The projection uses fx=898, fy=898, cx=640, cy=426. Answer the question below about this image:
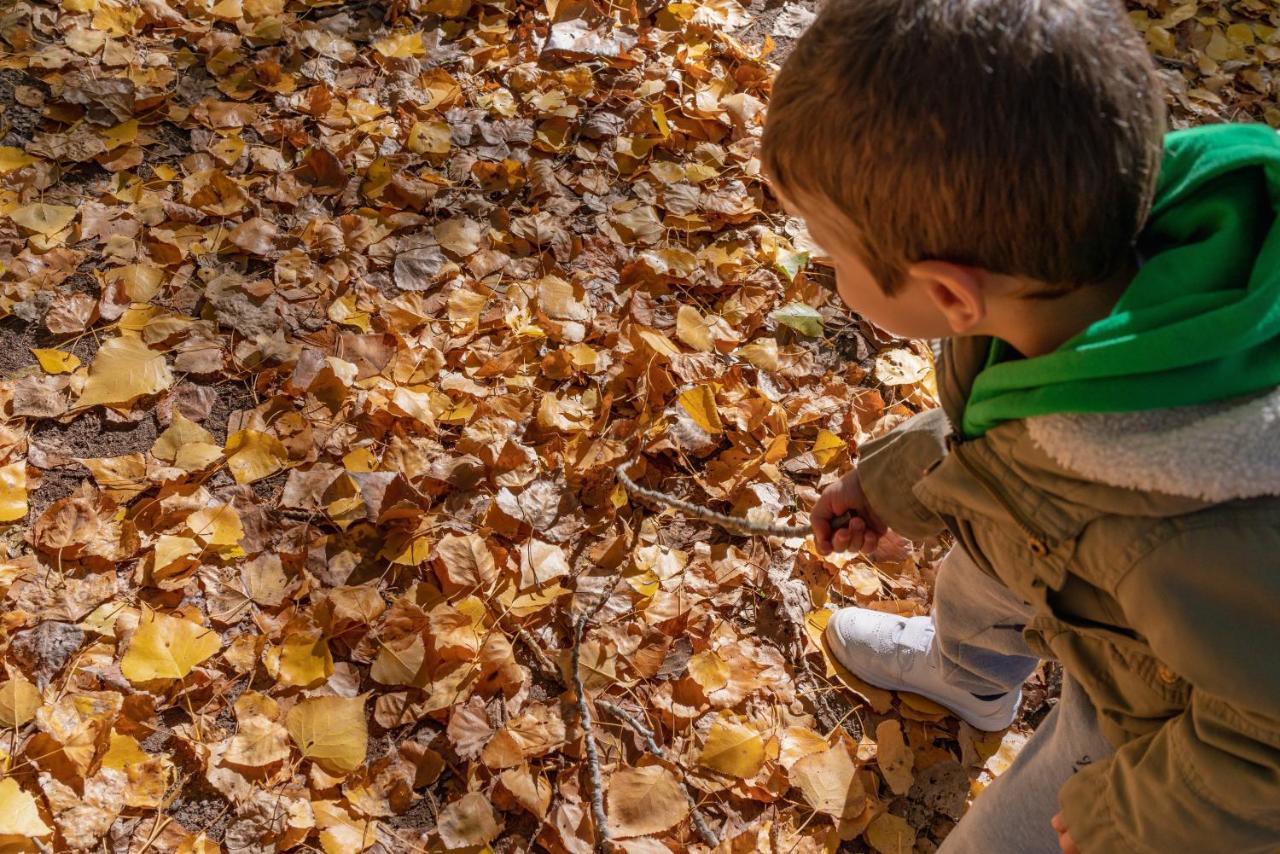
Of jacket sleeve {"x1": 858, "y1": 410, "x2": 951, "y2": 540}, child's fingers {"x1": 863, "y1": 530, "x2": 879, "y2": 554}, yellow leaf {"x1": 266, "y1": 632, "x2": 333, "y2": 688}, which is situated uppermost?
jacket sleeve {"x1": 858, "y1": 410, "x2": 951, "y2": 540}

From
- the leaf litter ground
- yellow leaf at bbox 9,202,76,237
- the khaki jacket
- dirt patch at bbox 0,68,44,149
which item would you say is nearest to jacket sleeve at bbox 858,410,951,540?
the khaki jacket

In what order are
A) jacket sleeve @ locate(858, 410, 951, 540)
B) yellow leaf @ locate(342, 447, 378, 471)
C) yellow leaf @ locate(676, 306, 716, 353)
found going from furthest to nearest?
yellow leaf @ locate(676, 306, 716, 353)
yellow leaf @ locate(342, 447, 378, 471)
jacket sleeve @ locate(858, 410, 951, 540)

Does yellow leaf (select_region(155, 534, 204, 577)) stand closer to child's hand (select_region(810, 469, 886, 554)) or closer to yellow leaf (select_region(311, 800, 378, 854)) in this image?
yellow leaf (select_region(311, 800, 378, 854))

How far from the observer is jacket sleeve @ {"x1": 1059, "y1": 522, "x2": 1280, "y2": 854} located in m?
0.65

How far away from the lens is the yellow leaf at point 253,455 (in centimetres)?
159

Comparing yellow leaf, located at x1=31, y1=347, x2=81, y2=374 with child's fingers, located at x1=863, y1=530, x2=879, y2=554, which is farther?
yellow leaf, located at x1=31, y1=347, x2=81, y2=374

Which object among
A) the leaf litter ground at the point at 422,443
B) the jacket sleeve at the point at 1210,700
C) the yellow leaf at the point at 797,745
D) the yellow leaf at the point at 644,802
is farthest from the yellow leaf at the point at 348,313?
the jacket sleeve at the point at 1210,700

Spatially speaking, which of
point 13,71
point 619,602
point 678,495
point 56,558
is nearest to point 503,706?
point 619,602

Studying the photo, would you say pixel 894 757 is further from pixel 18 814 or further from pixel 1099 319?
pixel 18 814

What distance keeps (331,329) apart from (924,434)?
1202 mm

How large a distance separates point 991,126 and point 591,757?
105 centimetres

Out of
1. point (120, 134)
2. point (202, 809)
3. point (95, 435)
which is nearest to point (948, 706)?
point (202, 809)

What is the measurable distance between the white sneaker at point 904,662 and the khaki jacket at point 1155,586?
54cm

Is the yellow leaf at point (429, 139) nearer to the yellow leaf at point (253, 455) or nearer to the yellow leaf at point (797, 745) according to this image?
the yellow leaf at point (253, 455)
